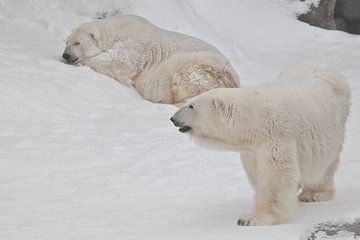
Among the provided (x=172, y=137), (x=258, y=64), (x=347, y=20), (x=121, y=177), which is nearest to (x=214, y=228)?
(x=121, y=177)

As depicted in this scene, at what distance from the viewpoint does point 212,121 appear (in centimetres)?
543

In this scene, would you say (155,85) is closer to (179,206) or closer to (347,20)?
(179,206)

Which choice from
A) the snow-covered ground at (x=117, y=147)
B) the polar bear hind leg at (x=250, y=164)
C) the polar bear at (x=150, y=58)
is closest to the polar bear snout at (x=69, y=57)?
the polar bear at (x=150, y=58)

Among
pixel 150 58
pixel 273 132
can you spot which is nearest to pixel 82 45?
pixel 150 58

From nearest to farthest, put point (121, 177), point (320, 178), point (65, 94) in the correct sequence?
point (320, 178), point (121, 177), point (65, 94)

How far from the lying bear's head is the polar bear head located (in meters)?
Answer: 5.72

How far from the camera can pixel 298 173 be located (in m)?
5.30

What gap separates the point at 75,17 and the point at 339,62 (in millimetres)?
4323

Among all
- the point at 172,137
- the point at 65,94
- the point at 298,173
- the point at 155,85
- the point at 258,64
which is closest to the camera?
the point at 298,173

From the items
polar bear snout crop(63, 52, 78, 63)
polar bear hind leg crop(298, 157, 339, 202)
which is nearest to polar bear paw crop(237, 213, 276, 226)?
polar bear hind leg crop(298, 157, 339, 202)

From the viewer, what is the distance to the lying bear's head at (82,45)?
1094 cm

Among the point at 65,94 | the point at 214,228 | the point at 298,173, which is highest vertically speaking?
the point at 298,173

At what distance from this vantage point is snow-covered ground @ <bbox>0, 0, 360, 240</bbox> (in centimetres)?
567

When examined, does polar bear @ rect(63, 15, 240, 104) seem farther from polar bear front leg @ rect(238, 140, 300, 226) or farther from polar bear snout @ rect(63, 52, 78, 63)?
polar bear front leg @ rect(238, 140, 300, 226)
